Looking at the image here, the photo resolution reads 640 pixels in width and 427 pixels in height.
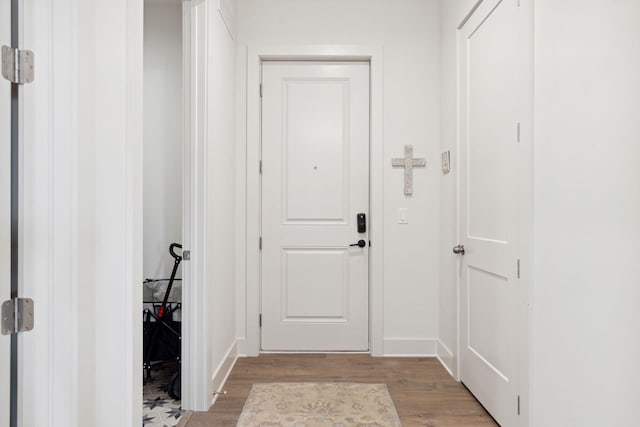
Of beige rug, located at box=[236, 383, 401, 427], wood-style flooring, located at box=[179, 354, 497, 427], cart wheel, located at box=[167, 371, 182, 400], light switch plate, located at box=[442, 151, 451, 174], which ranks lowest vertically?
wood-style flooring, located at box=[179, 354, 497, 427]

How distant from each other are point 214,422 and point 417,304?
1.70m

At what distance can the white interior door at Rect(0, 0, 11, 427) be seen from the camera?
3.19 ft

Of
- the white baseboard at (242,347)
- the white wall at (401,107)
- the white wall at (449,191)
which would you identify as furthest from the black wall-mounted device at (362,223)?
the white baseboard at (242,347)

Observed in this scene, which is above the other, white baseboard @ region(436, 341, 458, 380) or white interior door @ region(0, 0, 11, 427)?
white interior door @ region(0, 0, 11, 427)

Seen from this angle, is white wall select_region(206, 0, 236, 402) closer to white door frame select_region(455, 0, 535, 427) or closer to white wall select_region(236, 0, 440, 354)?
white wall select_region(236, 0, 440, 354)

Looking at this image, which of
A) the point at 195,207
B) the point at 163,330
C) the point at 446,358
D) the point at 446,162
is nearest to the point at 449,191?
the point at 446,162

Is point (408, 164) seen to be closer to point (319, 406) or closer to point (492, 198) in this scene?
point (492, 198)

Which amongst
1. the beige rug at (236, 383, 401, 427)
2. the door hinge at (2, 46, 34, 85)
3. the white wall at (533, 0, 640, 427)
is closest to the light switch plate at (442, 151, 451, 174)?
the white wall at (533, 0, 640, 427)

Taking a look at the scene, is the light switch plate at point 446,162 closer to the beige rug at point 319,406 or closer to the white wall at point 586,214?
the white wall at point 586,214

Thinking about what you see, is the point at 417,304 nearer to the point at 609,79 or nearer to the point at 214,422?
the point at 214,422

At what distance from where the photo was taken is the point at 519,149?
69.9 inches

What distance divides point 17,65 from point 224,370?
6.86 feet

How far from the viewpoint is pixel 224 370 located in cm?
251

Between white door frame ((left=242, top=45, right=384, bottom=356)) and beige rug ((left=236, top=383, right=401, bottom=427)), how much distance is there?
0.63 metres
